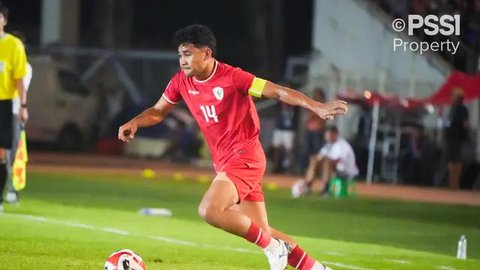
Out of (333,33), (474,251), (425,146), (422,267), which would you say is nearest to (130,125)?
(422,267)

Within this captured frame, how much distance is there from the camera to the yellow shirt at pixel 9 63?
17.7 m

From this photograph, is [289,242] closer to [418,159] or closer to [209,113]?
[209,113]

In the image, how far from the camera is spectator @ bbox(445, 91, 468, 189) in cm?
2895

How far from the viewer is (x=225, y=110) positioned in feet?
40.3

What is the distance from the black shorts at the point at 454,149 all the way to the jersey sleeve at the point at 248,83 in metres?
17.6

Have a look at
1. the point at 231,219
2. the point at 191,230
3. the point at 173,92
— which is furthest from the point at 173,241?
the point at 231,219

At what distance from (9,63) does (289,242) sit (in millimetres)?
6582

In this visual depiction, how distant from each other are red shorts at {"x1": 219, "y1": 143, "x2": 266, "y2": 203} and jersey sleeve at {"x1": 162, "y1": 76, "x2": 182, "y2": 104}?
937 millimetres

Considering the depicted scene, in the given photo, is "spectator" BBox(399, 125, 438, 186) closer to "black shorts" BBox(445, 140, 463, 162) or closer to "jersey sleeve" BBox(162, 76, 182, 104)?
"black shorts" BBox(445, 140, 463, 162)

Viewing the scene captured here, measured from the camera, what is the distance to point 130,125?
12.4 metres

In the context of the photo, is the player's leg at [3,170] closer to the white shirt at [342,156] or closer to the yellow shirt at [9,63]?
the yellow shirt at [9,63]

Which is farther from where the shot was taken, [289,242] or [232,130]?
[289,242]

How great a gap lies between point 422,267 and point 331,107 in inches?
144

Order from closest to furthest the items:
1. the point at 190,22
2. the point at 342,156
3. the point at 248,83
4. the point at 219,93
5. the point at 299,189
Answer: the point at 248,83 < the point at 219,93 < the point at 342,156 < the point at 299,189 < the point at 190,22
